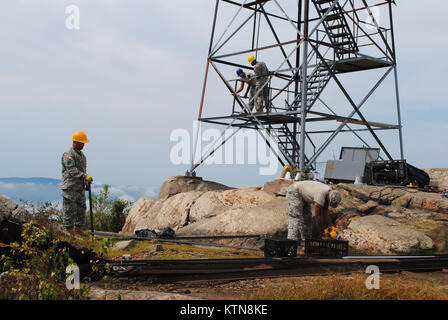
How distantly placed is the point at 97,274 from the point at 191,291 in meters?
1.21

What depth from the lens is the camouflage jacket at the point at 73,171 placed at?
11.3m

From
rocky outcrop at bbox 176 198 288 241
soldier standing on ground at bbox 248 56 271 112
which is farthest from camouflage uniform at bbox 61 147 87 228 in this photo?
soldier standing on ground at bbox 248 56 271 112

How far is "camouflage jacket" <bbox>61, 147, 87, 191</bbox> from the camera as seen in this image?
1132cm

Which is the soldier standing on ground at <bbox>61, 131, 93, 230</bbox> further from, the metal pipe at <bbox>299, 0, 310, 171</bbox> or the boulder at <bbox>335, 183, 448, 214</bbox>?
the boulder at <bbox>335, 183, 448, 214</bbox>

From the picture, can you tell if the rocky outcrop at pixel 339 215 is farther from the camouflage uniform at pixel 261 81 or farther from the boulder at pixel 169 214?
the camouflage uniform at pixel 261 81

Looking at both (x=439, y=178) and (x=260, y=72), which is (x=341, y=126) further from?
(x=439, y=178)

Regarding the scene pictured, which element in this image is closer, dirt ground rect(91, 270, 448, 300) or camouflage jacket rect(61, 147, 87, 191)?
dirt ground rect(91, 270, 448, 300)

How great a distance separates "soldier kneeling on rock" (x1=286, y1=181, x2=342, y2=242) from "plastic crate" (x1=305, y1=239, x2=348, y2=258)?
1.95 feet

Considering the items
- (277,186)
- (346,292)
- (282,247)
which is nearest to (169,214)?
(277,186)

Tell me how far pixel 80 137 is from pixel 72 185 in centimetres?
111

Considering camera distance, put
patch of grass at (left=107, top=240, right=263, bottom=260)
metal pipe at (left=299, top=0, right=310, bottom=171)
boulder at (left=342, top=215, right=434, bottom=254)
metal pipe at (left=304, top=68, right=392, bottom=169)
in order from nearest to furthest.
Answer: patch of grass at (left=107, top=240, right=263, bottom=260), boulder at (left=342, top=215, right=434, bottom=254), metal pipe at (left=299, top=0, right=310, bottom=171), metal pipe at (left=304, top=68, right=392, bottom=169)
